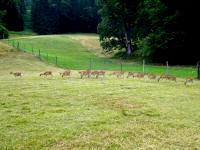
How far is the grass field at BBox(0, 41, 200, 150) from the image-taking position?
1537 centimetres

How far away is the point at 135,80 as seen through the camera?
34438mm

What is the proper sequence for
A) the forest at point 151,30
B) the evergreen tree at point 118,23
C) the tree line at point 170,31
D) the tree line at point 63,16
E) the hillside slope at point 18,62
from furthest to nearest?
the tree line at point 63,16, the evergreen tree at point 118,23, the forest at point 151,30, the tree line at point 170,31, the hillside slope at point 18,62

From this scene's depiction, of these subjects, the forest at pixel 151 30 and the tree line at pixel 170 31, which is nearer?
the tree line at pixel 170 31

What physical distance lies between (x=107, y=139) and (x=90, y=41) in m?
74.8

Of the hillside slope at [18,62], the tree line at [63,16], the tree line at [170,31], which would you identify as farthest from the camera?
the tree line at [63,16]

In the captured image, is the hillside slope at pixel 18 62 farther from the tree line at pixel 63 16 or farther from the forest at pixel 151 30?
the tree line at pixel 63 16

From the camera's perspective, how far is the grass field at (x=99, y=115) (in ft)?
50.4

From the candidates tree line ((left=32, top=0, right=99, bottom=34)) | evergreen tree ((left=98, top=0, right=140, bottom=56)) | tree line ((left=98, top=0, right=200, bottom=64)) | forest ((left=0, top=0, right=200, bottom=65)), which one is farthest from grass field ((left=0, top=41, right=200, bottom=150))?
tree line ((left=32, top=0, right=99, bottom=34))

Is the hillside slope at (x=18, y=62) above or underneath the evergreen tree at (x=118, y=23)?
underneath

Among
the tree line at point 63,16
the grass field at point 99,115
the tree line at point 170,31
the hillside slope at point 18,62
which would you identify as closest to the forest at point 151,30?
the tree line at point 170,31

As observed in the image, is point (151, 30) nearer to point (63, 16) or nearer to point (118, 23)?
point (118, 23)


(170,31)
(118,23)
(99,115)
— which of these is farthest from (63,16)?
(99,115)

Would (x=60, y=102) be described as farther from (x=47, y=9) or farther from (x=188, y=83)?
(x=47, y=9)

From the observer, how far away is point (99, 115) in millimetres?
19672
